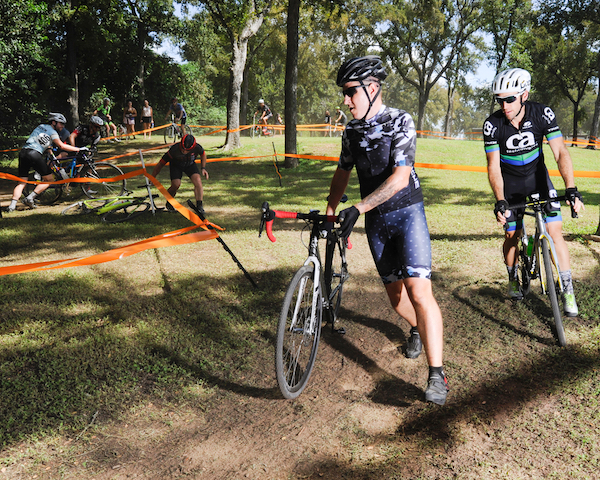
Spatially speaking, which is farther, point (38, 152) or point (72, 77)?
point (72, 77)

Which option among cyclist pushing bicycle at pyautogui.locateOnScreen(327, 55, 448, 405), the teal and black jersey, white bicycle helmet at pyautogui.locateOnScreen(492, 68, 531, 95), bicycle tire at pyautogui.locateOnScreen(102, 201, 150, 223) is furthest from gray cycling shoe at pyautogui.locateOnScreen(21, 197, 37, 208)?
white bicycle helmet at pyautogui.locateOnScreen(492, 68, 531, 95)

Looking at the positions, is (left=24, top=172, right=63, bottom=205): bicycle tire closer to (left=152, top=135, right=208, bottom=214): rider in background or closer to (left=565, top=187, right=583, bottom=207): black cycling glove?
(left=152, top=135, right=208, bottom=214): rider in background

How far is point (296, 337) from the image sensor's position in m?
3.52

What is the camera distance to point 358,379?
3.71 m

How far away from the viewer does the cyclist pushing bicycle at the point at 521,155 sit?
4148 mm

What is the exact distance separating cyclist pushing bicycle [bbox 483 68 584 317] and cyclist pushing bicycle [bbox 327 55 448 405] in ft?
4.42

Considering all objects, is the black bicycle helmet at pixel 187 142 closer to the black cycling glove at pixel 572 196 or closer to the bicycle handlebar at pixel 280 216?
the bicycle handlebar at pixel 280 216

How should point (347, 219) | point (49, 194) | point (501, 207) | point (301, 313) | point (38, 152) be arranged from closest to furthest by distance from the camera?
1. point (347, 219)
2. point (301, 313)
3. point (501, 207)
4. point (38, 152)
5. point (49, 194)

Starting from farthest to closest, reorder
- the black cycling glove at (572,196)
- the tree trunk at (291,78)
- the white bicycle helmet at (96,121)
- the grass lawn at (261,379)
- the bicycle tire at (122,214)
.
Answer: the tree trunk at (291,78), the white bicycle helmet at (96,121), the bicycle tire at (122,214), the black cycling glove at (572,196), the grass lawn at (261,379)

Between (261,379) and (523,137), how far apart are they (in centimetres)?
339

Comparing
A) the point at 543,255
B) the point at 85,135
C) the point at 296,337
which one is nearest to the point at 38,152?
the point at 85,135

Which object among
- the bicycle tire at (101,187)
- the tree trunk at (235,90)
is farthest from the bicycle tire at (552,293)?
the tree trunk at (235,90)

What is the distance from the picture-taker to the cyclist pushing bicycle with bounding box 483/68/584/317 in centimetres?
415

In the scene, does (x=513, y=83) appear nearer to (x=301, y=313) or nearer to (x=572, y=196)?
(x=572, y=196)
